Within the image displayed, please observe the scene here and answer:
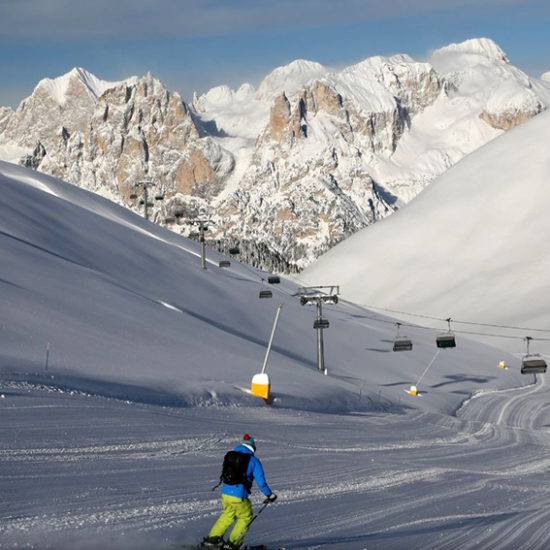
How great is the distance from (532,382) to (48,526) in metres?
66.3

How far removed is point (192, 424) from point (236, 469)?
1208cm

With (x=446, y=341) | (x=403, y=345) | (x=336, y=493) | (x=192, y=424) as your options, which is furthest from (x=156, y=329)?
(x=446, y=341)

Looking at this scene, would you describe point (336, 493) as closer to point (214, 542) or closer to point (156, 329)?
point (214, 542)

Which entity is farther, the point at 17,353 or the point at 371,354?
the point at 371,354

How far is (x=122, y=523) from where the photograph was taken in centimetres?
1362

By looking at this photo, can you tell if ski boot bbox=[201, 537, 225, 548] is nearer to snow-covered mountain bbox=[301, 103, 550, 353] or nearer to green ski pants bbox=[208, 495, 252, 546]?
green ski pants bbox=[208, 495, 252, 546]

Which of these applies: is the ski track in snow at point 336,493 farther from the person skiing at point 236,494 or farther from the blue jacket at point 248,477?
the blue jacket at point 248,477

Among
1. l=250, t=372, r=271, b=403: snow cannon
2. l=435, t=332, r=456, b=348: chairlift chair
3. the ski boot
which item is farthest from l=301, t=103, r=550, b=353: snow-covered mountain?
the ski boot

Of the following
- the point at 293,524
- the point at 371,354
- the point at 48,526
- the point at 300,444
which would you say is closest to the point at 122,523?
the point at 48,526

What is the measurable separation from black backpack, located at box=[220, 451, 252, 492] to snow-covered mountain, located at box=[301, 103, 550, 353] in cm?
11490

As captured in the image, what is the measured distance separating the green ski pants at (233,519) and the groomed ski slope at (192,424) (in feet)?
4.04

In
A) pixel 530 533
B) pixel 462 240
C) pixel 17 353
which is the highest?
pixel 462 240

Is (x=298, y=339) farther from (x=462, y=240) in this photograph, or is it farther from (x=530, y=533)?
(x=462, y=240)

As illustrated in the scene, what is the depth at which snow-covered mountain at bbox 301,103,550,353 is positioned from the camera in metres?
142
